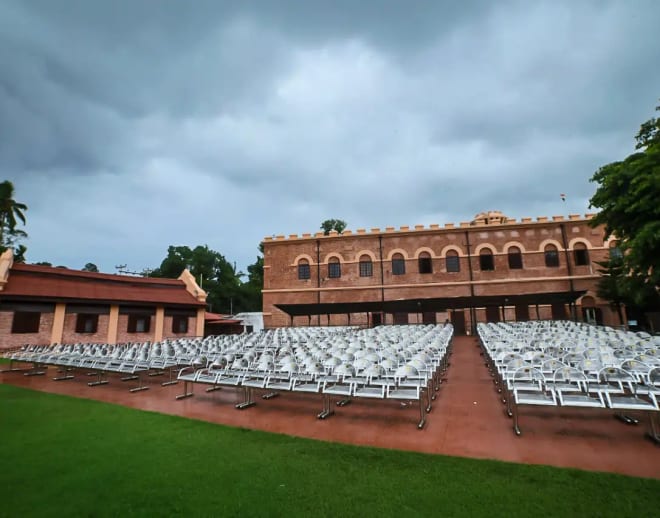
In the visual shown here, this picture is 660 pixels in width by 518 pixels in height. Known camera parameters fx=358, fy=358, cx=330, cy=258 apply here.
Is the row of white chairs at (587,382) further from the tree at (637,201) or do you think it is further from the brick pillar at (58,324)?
the brick pillar at (58,324)

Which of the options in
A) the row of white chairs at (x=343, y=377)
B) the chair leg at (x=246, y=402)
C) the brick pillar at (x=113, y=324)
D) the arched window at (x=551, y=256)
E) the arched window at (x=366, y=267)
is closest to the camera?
the row of white chairs at (x=343, y=377)

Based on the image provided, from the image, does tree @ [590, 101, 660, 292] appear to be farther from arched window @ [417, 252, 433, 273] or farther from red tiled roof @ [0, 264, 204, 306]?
red tiled roof @ [0, 264, 204, 306]

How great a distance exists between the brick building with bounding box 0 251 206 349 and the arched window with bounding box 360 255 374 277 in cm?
1486

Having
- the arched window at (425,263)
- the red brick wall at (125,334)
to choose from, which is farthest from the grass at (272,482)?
the arched window at (425,263)

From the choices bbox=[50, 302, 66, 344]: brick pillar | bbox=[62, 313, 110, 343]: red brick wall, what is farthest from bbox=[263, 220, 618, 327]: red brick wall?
bbox=[50, 302, 66, 344]: brick pillar

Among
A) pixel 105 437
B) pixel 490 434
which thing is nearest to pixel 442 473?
pixel 490 434

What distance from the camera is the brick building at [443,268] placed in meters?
30.6

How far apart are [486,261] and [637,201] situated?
19.8 metres

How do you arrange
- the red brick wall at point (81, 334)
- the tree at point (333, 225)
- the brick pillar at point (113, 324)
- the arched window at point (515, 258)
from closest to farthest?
the red brick wall at point (81, 334)
the brick pillar at point (113, 324)
the arched window at point (515, 258)
the tree at point (333, 225)

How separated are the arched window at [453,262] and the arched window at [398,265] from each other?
12.8 ft

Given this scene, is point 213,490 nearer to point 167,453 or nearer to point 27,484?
point 167,453

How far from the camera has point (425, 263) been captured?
33.2 metres

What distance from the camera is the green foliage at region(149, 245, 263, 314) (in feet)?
194

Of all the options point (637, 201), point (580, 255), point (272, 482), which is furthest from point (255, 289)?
point (272, 482)
